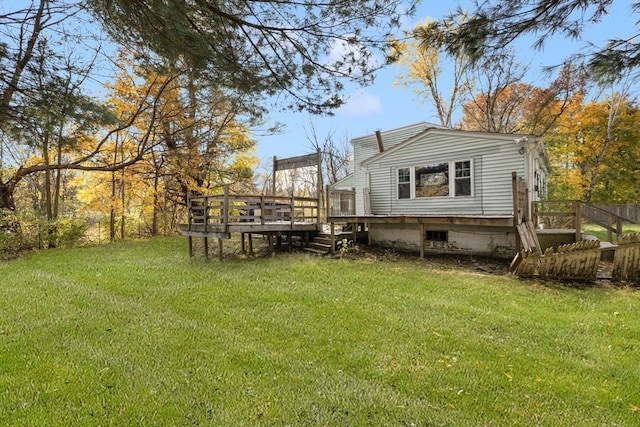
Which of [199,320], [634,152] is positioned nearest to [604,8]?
[199,320]

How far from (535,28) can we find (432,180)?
7.52 metres

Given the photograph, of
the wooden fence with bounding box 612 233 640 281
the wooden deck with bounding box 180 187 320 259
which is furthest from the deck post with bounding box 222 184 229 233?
the wooden fence with bounding box 612 233 640 281

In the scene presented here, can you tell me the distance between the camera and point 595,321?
463 cm

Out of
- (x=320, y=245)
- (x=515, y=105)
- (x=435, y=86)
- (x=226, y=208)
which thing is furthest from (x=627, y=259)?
(x=435, y=86)

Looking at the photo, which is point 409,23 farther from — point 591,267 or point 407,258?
point 407,258

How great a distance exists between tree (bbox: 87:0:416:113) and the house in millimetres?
5889

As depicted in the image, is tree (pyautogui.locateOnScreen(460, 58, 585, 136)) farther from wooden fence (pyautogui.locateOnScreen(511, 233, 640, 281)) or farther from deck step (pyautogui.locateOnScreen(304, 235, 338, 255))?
wooden fence (pyautogui.locateOnScreen(511, 233, 640, 281))

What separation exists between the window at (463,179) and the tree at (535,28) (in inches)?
270

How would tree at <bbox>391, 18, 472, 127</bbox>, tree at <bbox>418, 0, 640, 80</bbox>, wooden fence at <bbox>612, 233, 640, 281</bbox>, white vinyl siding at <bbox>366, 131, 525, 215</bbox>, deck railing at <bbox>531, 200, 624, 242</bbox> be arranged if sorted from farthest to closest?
tree at <bbox>391, 18, 472, 127</bbox> < white vinyl siding at <bbox>366, 131, 525, 215</bbox> < deck railing at <bbox>531, 200, 624, 242</bbox> < wooden fence at <bbox>612, 233, 640, 281</bbox> < tree at <bbox>418, 0, 640, 80</bbox>

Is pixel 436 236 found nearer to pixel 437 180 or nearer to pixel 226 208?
pixel 437 180

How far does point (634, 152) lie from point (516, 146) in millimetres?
17104

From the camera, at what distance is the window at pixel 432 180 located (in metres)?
10.2

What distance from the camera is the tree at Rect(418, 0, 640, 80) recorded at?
2967 mm

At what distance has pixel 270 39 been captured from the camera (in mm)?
3922
